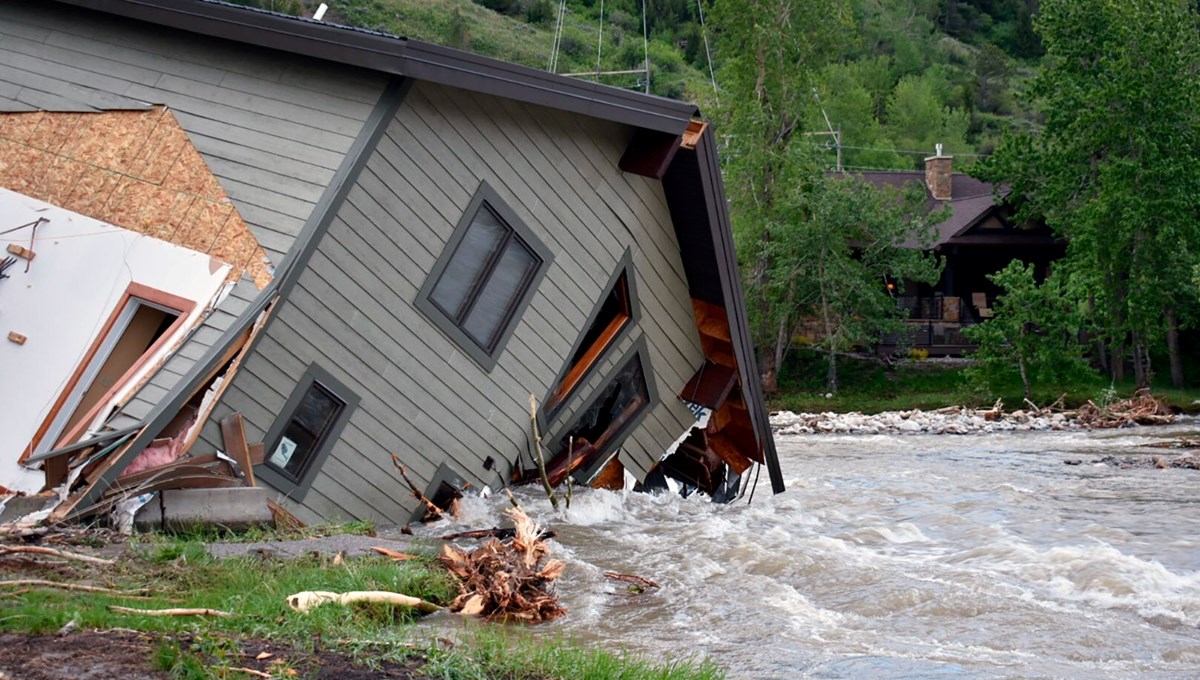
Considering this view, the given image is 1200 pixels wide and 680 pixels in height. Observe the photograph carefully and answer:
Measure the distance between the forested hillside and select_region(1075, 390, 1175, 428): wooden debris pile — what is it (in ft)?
99.1

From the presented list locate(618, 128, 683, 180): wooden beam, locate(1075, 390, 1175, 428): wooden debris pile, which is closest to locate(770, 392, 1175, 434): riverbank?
locate(1075, 390, 1175, 428): wooden debris pile

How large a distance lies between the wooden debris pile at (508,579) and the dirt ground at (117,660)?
7.82 feet

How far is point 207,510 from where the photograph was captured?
9852 millimetres

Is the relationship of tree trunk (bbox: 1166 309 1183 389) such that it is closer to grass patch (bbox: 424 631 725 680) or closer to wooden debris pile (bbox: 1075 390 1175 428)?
wooden debris pile (bbox: 1075 390 1175 428)

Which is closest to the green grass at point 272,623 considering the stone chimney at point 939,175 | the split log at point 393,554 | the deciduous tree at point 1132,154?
the split log at point 393,554

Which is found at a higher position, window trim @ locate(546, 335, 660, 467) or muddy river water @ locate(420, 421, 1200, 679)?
window trim @ locate(546, 335, 660, 467)

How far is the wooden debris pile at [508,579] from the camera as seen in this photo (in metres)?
8.44

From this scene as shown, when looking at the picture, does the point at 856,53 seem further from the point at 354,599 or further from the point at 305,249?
the point at 354,599

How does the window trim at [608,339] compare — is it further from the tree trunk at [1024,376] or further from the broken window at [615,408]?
the tree trunk at [1024,376]

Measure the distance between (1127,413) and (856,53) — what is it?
243 ft

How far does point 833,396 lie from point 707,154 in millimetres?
26010

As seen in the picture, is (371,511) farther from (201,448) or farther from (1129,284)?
(1129,284)

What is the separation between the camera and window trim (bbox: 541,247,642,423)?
44.0 feet

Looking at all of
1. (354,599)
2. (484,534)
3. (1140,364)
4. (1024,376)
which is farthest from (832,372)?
(354,599)
